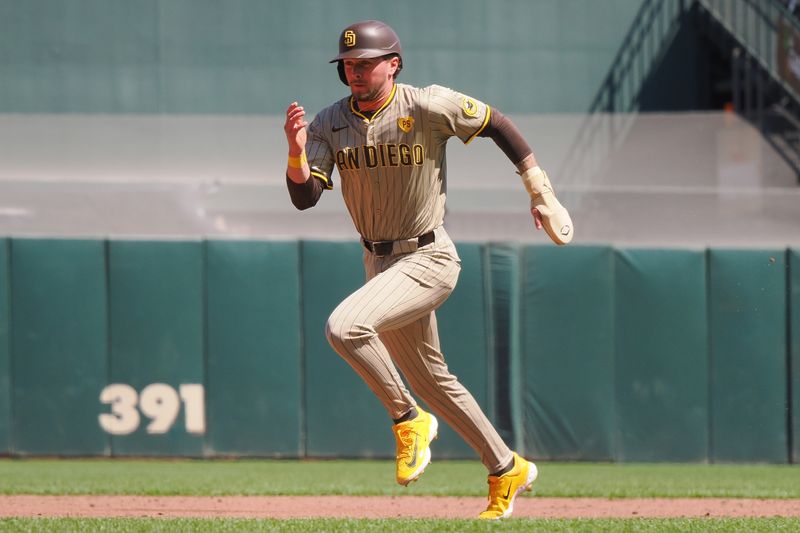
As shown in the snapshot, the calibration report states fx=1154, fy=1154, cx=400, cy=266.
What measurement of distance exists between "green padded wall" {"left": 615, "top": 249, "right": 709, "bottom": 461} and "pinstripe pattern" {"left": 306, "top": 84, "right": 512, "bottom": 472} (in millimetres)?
4226

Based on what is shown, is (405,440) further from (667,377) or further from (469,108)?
(667,377)

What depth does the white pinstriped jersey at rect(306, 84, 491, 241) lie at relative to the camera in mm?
4535

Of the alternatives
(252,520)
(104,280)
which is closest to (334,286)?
(104,280)

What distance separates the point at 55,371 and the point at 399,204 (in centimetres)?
507

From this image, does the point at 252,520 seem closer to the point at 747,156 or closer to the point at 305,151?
the point at 305,151

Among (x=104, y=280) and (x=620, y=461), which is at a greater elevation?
(x=104, y=280)

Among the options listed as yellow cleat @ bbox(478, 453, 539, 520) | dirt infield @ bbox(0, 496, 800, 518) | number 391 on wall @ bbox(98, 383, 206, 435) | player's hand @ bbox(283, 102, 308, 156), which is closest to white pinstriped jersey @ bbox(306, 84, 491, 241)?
player's hand @ bbox(283, 102, 308, 156)

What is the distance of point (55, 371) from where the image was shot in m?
8.78

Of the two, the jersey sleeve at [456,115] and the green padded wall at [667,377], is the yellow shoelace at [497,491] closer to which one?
the jersey sleeve at [456,115]

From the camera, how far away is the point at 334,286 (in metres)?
8.87

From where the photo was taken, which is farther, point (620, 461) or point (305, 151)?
point (620, 461)

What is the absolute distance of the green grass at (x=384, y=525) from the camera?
14.3 feet

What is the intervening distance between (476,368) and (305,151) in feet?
14.9

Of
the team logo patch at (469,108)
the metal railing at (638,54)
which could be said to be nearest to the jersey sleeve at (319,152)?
the team logo patch at (469,108)
